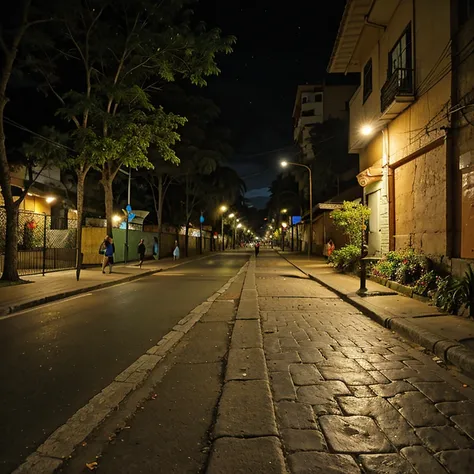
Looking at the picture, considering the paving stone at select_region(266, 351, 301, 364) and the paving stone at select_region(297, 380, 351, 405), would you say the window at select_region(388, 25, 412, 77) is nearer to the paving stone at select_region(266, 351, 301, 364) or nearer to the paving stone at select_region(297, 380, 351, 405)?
the paving stone at select_region(266, 351, 301, 364)

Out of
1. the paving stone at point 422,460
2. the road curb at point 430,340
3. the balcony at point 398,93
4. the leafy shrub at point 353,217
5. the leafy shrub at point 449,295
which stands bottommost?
the paving stone at point 422,460

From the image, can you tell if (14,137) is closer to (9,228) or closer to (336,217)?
(9,228)

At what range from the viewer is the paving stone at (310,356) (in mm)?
5359

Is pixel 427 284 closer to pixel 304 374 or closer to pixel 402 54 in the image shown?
pixel 304 374

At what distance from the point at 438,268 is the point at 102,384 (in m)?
9.21

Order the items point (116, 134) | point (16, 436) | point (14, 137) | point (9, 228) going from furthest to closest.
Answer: point (14, 137) → point (116, 134) → point (9, 228) → point (16, 436)

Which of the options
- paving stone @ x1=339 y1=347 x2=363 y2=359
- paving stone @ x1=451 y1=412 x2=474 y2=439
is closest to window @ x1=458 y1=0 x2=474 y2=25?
paving stone @ x1=339 y1=347 x2=363 y2=359

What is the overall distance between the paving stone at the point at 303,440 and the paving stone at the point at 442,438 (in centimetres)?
82

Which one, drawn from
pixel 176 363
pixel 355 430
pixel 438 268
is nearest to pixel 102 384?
pixel 176 363

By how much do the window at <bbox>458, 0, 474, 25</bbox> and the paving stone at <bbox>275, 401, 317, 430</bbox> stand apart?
1032 centimetres

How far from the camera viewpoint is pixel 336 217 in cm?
1769

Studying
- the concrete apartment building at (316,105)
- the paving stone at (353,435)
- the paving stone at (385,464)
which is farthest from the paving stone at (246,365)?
the concrete apartment building at (316,105)

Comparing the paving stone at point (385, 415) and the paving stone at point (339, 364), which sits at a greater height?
the paving stone at point (339, 364)

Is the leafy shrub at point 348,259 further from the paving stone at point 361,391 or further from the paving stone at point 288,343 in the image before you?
the paving stone at point 361,391
